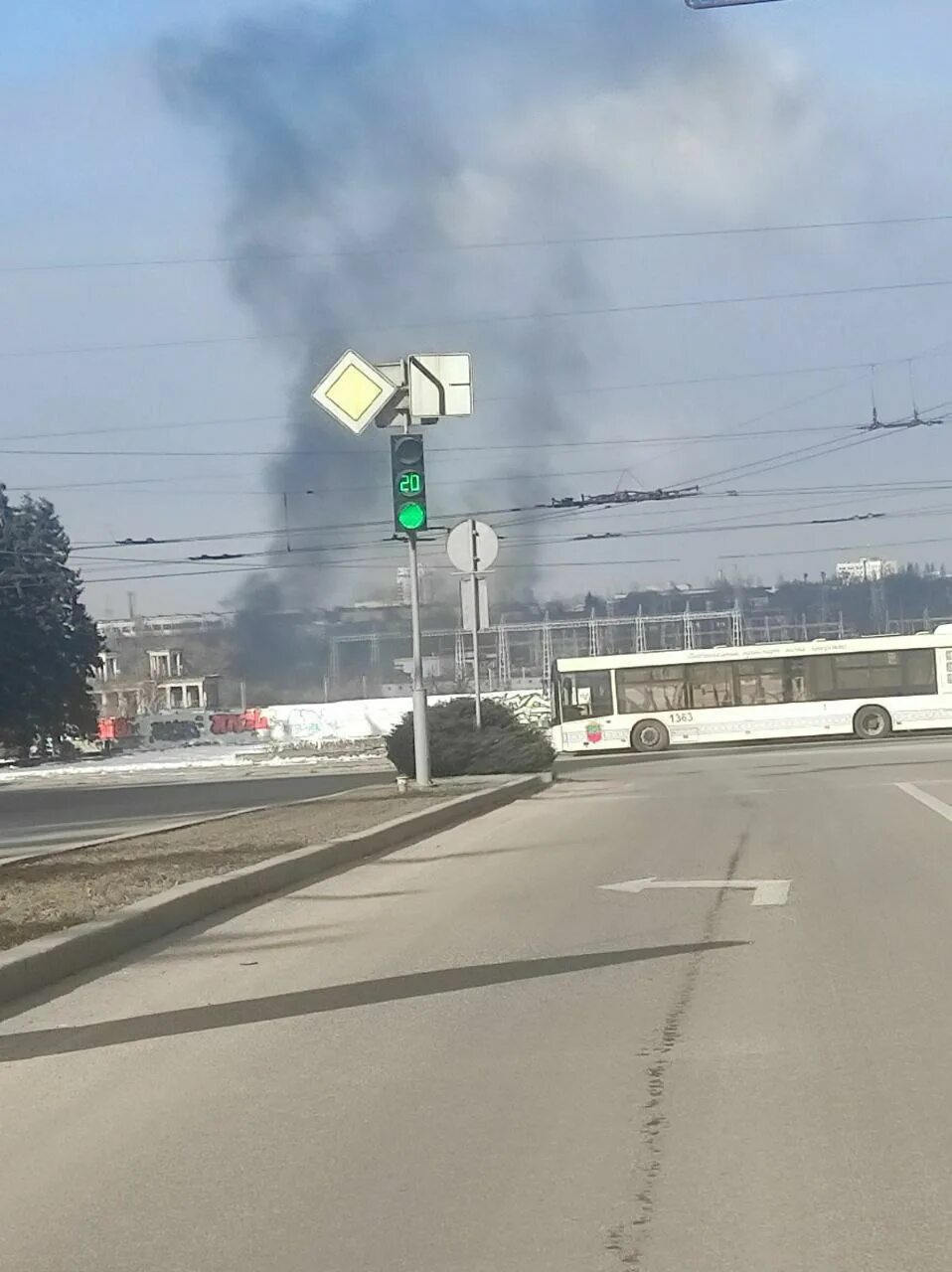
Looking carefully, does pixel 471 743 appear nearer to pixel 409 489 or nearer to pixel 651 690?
pixel 409 489

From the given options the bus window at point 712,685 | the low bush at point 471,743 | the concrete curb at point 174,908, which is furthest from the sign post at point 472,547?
the bus window at point 712,685

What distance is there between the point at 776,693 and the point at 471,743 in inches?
797

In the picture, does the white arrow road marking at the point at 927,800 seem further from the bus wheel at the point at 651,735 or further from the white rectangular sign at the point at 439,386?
the bus wheel at the point at 651,735

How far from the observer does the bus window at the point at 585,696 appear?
4600 cm

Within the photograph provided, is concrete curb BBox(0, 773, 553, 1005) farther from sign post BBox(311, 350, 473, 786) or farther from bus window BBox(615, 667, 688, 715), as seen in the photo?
bus window BBox(615, 667, 688, 715)

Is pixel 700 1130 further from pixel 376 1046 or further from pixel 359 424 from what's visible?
pixel 359 424

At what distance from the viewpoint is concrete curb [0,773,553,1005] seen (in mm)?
8641

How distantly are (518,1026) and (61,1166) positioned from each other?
2502 millimetres

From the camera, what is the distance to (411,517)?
2064 centimetres

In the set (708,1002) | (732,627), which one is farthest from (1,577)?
(708,1002)

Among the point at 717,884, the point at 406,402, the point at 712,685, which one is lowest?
the point at 717,884

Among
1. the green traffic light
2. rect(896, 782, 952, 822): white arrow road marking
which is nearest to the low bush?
the green traffic light

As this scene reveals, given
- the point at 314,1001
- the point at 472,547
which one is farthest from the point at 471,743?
the point at 314,1001

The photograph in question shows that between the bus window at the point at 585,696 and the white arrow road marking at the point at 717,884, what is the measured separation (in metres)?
33.2
